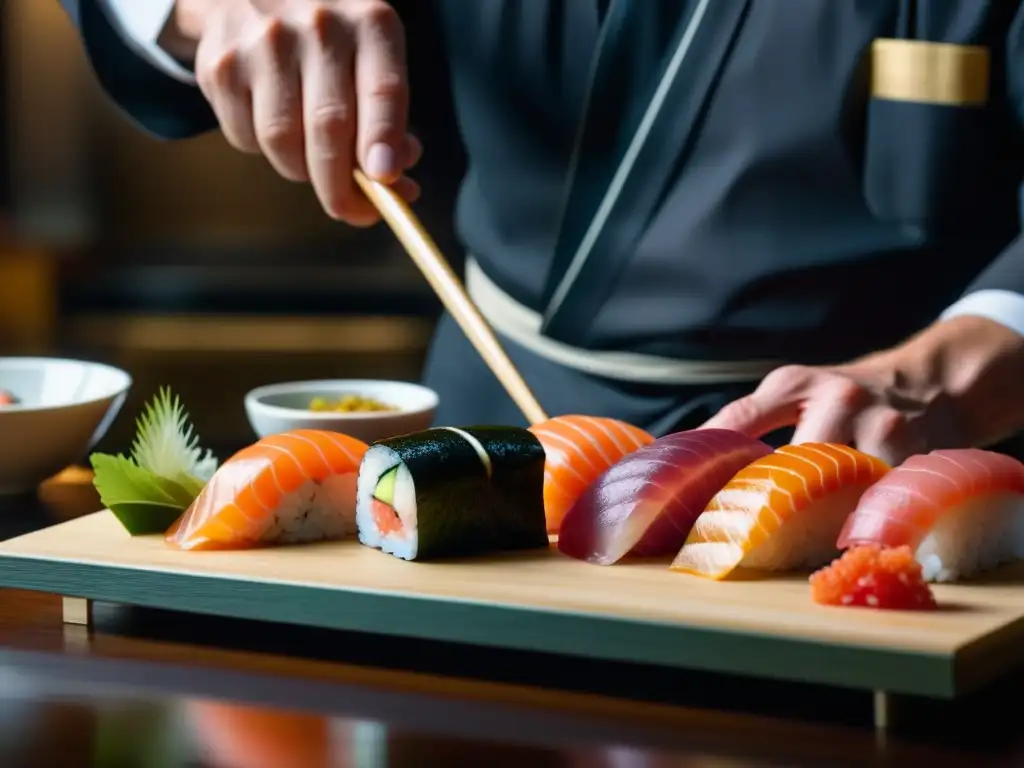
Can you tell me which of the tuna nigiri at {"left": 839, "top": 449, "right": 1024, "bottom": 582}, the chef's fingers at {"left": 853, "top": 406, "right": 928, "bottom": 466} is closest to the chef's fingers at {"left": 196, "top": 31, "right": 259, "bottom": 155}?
the chef's fingers at {"left": 853, "top": 406, "right": 928, "bottom": 466}

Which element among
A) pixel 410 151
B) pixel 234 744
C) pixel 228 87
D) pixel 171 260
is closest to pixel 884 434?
pixel 410 151

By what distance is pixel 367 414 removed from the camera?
172 cm

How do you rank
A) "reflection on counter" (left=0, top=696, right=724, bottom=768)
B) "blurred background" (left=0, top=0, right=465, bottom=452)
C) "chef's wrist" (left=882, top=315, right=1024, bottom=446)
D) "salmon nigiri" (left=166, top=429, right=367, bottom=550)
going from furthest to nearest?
"blurred background" (left=0, top=0, right=465, bottom=452) → "chef's wrist" (left=882, top=315, right=1024, bottom=446) → "salmon nigiri" (left=166, top=429, right=367, bottom=550) → "reflection on counter" (left=0, top=696, right=724, bottom=768)

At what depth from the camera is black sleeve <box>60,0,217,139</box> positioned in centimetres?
212

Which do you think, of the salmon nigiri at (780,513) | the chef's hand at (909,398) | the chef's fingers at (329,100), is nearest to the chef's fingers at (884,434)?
the chef's hand at (909,398)

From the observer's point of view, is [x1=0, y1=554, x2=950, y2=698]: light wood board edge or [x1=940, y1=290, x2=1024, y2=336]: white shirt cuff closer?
[x1=0, y1=554, x2=950, y2=698]: light wood board edge

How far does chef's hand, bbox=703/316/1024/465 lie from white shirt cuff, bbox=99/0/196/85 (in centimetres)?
100

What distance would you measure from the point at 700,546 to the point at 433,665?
0.24 meters

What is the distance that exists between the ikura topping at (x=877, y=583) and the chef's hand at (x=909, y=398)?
36cm

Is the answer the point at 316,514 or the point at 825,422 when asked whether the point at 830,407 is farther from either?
the point at 316,514

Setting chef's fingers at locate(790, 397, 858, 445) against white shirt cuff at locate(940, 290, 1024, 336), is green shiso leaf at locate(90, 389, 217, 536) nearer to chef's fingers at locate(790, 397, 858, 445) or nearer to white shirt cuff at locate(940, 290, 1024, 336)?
chef's fingers at locate(790, 397, 858, 445)

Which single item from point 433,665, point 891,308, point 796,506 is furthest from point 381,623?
Answer: point 891,308

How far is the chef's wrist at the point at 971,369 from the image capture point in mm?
1608

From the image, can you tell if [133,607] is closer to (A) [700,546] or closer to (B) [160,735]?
(B) [160,735]
